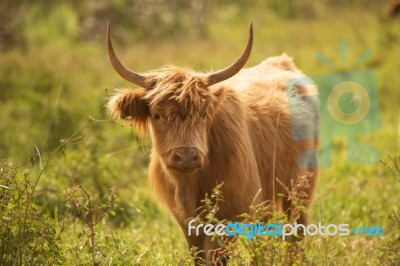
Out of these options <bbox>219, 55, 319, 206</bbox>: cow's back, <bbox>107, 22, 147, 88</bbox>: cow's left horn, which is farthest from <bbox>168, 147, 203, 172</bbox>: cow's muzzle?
<bbox>219, 55, 319, 206</bbox>: cow's back

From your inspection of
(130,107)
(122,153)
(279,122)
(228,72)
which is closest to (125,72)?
(130,107)

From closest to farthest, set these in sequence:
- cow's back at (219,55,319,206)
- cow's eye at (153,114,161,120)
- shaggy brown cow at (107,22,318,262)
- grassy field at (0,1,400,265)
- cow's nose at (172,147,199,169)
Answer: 1. grassy field at (0,1,400,265)
2. cow's nose at (172,147,199,169)
3. shaggy brown cow at (107,22,318,262)
4. cow's eye at (153,114,161,120)
5. cow's back at (219,55,319,206)

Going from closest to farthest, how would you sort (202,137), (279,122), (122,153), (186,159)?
(186,159), (202,137), (279,122), (122,153)

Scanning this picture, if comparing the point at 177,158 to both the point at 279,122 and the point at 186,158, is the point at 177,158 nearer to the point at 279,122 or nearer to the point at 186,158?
the point at 186,158

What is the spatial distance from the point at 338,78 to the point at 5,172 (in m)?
7.65

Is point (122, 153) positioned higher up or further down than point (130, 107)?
further down

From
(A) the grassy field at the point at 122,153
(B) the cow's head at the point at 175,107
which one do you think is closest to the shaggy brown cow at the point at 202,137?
(B) the cow's head at the point at 175,107

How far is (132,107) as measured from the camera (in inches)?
196

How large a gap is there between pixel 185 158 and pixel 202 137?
0.87 ft

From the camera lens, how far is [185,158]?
4547 mm

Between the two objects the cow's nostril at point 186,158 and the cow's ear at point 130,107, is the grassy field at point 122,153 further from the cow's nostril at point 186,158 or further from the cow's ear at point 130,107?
the cow's nostril at point 186,158

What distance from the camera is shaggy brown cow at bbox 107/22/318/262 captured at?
473 cm

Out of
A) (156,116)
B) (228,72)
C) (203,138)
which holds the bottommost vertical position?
(203,138)

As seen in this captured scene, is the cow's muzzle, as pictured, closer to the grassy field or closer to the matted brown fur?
the matted brown fur
